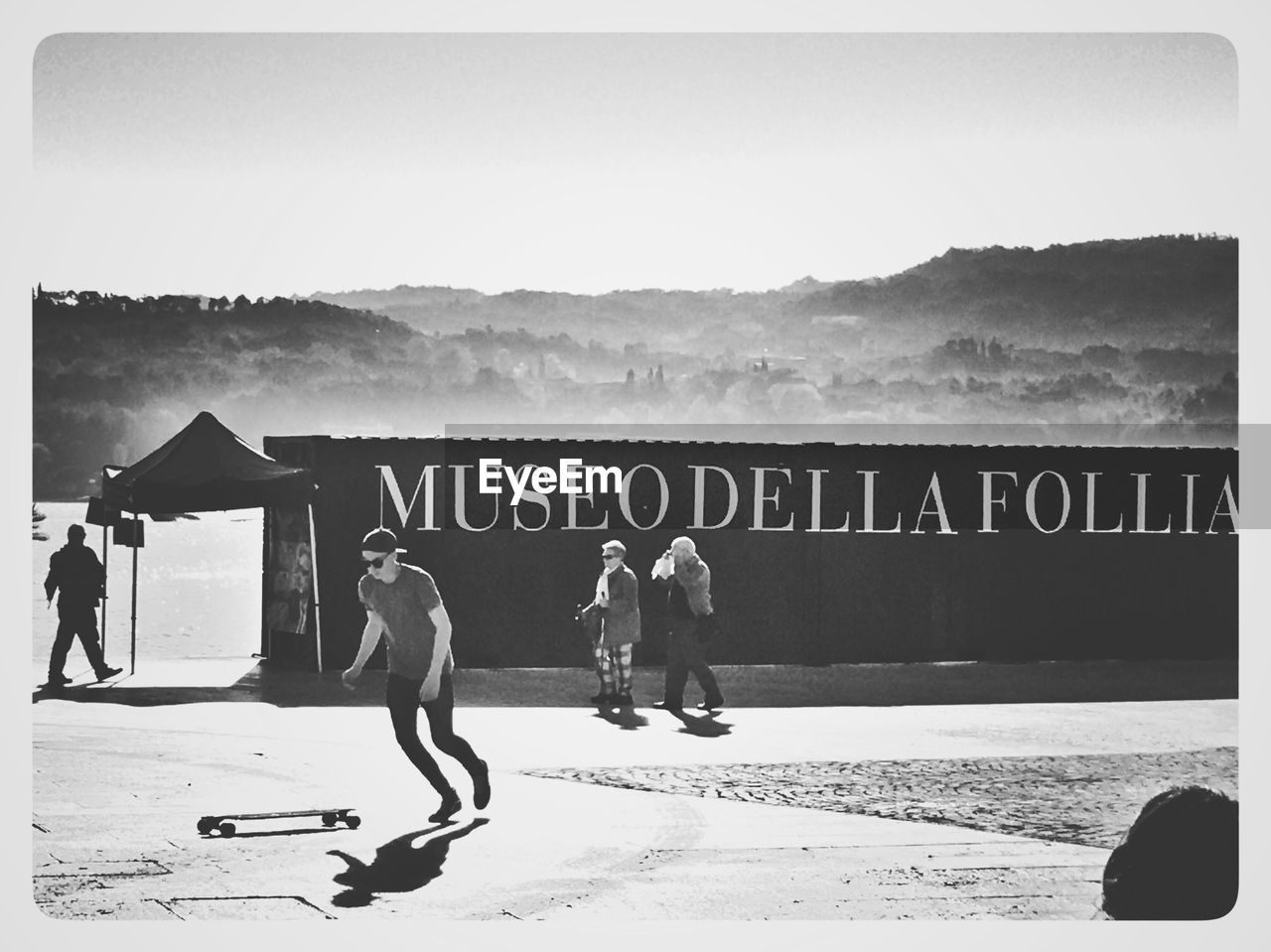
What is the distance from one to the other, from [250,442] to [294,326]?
8.18 feet

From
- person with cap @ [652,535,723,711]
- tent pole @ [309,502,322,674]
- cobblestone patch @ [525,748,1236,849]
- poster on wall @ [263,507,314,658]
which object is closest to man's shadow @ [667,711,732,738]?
person with cap @ [652,535,723,711]

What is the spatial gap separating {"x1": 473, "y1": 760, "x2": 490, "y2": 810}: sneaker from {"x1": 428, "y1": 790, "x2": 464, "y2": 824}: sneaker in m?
0.11

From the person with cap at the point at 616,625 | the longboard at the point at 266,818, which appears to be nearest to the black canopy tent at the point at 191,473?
the person with cap at the point at 616,625

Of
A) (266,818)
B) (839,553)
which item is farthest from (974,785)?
(839,553)

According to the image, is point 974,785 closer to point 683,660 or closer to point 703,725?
point 703,725

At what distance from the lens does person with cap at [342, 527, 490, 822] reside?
893 cm

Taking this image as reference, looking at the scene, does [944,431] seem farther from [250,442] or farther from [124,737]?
[124,737]

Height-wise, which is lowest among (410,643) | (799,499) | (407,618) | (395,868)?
(395,868)

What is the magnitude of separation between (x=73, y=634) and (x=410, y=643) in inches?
235

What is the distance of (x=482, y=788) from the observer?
956cm

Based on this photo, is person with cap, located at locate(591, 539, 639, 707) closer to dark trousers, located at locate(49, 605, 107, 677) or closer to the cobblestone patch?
the cobblestone patch

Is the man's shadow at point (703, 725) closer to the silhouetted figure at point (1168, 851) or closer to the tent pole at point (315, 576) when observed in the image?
the tent pole at point (315, 576)

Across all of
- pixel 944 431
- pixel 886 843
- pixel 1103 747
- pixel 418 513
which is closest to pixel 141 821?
pixel 886 843

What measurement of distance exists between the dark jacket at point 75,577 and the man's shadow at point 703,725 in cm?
520
